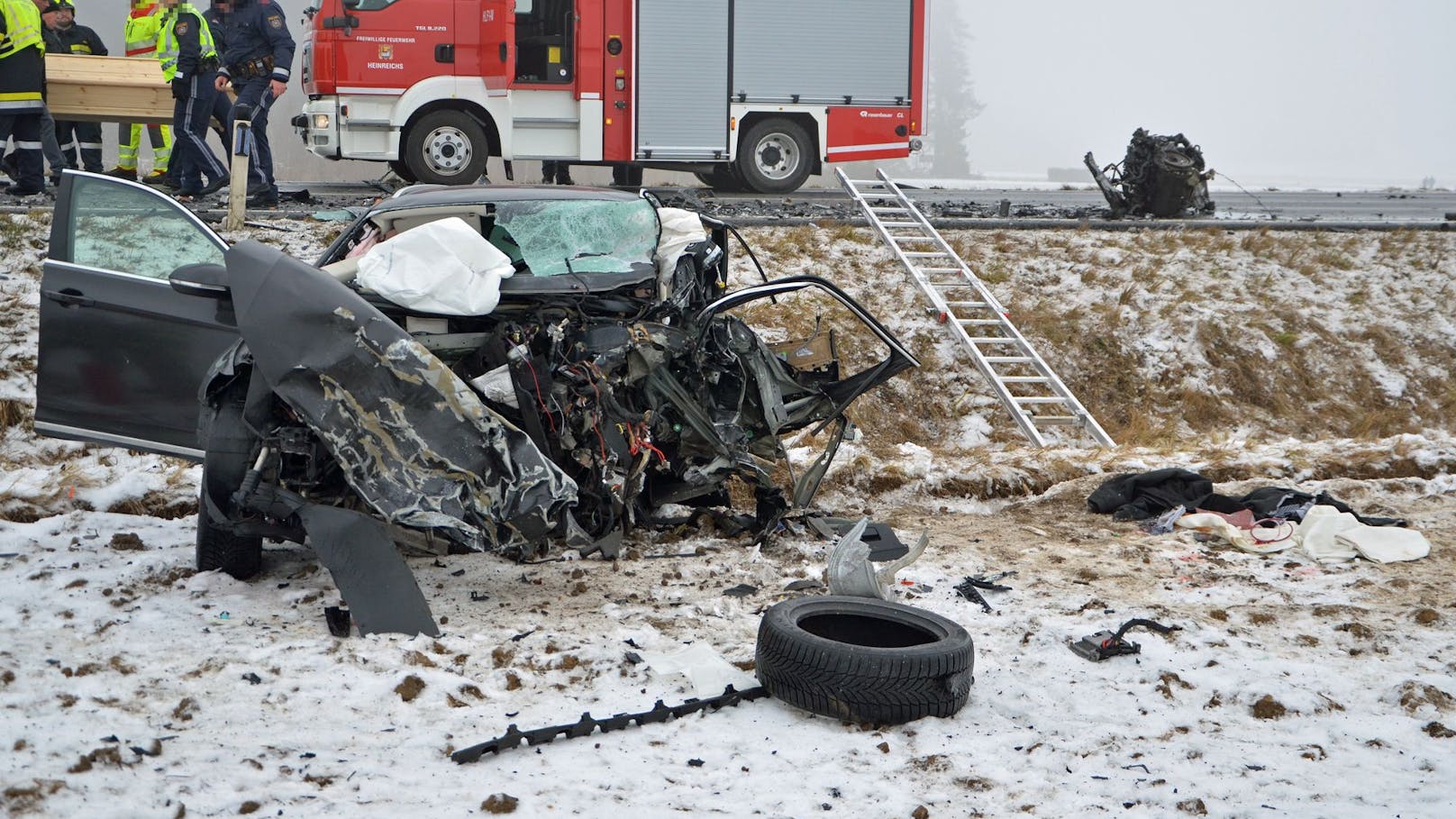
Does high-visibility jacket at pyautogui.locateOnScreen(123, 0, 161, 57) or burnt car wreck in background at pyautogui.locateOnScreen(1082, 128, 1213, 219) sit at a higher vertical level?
high-visibility jacket at pyautogui.locateOnScreen(123, 0, 161, 57)

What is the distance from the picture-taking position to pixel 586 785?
122 inches

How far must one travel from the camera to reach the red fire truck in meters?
11.5

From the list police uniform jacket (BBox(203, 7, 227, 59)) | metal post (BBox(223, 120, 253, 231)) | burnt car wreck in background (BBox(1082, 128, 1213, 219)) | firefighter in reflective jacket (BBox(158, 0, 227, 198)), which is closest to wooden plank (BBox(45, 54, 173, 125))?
firefighter in reflective jacket (BBox(158, 0, 227, 198))

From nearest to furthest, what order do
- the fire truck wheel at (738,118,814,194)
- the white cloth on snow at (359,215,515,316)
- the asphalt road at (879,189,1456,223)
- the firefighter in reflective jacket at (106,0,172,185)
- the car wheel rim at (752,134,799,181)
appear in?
the white cloth on snow at (359,215,515,316) < the firefighter in reflective jacket at (106,0,172,185) < the fire truck wheel at (738,118,814,194) < the car wheel rim at (752,134,799,181) < the asphalt road at (879,189,1456,223)

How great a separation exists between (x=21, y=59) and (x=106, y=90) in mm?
1085

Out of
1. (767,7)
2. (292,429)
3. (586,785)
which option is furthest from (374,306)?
(767,7)

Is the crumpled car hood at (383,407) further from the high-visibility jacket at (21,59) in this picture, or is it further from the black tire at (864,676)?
the high-visibility jacket at (21,59)

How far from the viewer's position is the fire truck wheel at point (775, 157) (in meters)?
13.1

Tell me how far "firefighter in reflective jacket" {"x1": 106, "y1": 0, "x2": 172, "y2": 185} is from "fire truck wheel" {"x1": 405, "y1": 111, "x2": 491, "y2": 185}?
2.54m

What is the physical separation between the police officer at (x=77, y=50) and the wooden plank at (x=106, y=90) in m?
0.88

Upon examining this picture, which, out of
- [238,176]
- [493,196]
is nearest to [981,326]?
[493,196]

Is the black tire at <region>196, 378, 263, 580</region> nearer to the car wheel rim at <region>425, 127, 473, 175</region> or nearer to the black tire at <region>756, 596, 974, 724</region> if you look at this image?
the black tire at <region>756, 596, 974, 724</region>

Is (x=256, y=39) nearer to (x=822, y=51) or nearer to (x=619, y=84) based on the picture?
(x=619, y=84)

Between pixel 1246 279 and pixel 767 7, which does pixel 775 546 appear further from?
pixel 767 7
